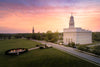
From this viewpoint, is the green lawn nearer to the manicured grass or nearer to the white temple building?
the manicured grass

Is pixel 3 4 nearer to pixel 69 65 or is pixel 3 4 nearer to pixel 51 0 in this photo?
pixel 51 0

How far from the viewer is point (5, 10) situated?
16.0 m

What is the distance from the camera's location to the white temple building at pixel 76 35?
2193cm

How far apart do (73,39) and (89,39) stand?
7.48m

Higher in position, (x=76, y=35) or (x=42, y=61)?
(x=76, y=35)

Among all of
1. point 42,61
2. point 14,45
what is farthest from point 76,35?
point 14,45

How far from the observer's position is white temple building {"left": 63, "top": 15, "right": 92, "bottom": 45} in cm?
2193

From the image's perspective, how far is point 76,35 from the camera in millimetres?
21750

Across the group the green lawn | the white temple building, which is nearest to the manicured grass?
the green lawn

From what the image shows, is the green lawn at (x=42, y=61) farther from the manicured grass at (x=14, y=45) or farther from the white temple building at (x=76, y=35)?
the white temple building at (x=76, y=35)

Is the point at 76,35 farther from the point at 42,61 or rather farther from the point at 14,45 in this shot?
the point at 14,45

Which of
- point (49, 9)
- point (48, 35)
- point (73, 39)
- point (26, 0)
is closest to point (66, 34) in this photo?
point (73, 39)

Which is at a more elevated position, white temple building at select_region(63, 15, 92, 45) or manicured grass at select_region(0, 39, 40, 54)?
white temple building at select_region(63, 15, 92, 45)

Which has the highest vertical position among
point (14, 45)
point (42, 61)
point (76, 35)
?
point (76, 35)
